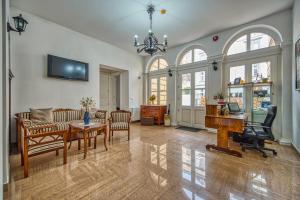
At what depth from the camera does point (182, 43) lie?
5.52 meters

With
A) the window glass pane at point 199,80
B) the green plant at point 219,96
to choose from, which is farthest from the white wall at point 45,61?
the green plant at point 219,96

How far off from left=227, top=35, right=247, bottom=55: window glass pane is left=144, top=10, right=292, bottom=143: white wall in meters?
0.25

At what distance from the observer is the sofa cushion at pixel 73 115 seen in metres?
4.13

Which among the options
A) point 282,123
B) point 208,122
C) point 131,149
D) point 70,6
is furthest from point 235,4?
point 131,149

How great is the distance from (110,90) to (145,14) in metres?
4.13

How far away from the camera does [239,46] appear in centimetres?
439

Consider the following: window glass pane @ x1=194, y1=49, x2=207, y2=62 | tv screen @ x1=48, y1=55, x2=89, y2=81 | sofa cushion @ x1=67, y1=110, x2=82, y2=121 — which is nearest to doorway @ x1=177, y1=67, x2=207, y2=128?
window glass pane @ x1=194, y1=49, x2=207, y2=62

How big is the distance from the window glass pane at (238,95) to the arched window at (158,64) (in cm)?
301

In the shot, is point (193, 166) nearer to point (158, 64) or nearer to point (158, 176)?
point (158, 176)

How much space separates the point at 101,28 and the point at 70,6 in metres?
1.11

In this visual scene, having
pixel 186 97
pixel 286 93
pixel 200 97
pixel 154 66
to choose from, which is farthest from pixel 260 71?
pixel 154 66

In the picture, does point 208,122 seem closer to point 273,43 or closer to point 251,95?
point 251,95

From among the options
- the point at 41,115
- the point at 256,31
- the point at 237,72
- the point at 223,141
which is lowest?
the point at 223,141

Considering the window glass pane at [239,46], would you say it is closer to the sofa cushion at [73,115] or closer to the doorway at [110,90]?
the doorway at [110,90]
